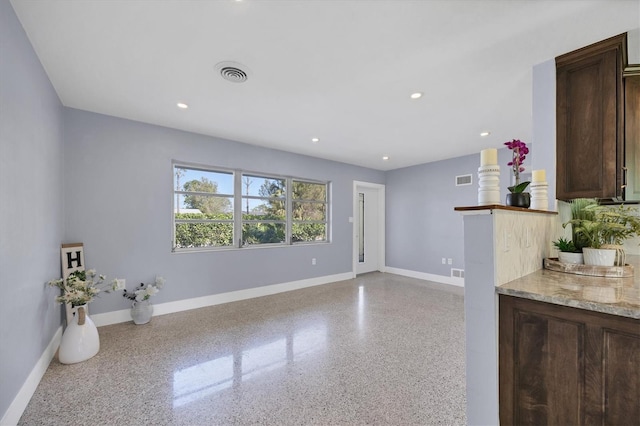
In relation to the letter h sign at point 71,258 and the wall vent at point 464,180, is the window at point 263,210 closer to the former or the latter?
the letter h sign at point 71,258

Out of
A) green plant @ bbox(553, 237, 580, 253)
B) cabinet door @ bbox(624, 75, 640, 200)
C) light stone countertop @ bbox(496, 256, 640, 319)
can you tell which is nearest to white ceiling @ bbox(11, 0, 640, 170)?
cabinet door @ bbox(624, 75, 640, 200)

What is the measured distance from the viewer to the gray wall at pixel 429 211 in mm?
5215

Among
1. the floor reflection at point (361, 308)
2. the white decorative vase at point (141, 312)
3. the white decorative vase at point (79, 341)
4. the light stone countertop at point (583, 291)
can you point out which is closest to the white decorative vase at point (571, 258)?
the light stone countertop at point (583, 291)

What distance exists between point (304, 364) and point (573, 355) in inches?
74.4

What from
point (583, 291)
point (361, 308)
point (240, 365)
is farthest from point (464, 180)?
point (240, 365)

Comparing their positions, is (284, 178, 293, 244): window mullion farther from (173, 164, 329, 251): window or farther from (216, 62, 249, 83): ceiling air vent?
(216, 62, 249, 83): ceiling air vent

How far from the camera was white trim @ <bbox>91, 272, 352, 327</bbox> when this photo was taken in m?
3.28

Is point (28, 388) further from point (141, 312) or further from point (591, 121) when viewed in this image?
point (591, 121)

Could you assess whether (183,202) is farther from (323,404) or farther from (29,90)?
(323,404)

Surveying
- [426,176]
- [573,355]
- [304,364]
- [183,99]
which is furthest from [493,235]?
[426,176]

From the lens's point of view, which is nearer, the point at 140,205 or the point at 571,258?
the point at 571,258

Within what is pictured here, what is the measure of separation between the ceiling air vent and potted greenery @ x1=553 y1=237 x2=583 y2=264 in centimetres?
271

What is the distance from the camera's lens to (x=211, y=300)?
4008 mm

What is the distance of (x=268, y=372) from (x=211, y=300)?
2.08 metres
